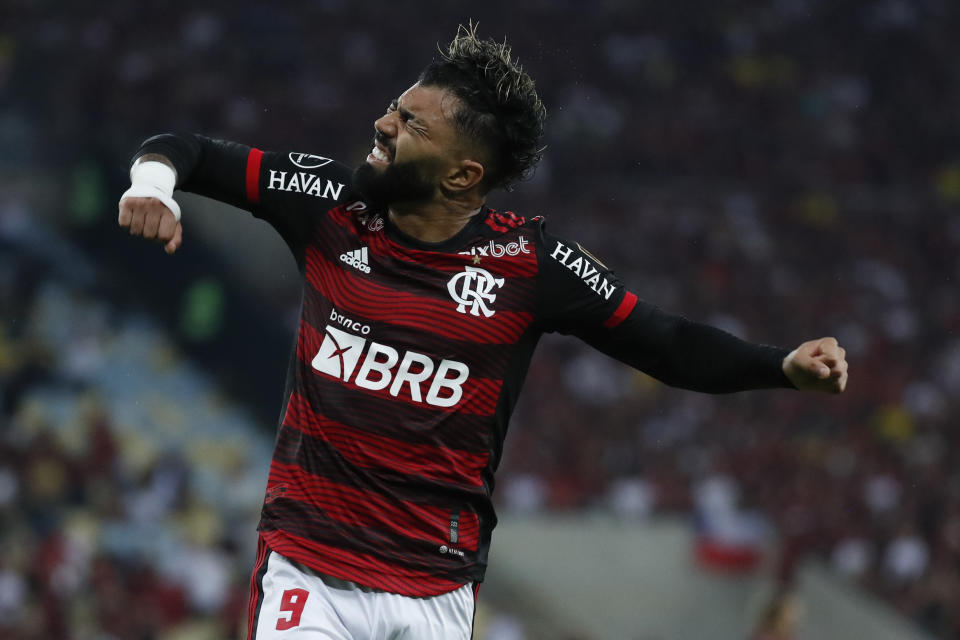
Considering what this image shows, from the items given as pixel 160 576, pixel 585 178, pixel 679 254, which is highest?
pixel 585 178

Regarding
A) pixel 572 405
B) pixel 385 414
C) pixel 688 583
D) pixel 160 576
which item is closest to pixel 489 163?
pixel 385 414

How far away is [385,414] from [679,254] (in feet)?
40.3

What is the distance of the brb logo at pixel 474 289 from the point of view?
3.00 meters

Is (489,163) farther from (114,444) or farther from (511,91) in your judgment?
(114,444)

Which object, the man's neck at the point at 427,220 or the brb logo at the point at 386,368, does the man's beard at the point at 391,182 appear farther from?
the brb logo at the point at 386,368

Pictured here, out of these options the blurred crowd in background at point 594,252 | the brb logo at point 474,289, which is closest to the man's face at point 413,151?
the brb logo at point 474,289

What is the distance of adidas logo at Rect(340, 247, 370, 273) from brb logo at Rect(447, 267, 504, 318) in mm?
222

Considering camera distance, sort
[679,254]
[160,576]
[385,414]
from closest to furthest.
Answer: [385,414] < [160,576] < [679,254]

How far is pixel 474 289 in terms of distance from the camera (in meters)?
3.02

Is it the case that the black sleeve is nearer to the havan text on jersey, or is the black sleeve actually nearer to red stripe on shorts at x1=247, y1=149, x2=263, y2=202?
the havan text on jersey

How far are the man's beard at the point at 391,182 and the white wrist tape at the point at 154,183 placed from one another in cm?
48

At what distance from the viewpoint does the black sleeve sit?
3.07 meters

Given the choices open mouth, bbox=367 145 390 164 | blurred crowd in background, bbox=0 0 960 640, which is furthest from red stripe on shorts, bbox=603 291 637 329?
blurred crowd in background, bbox=0 0 960 640

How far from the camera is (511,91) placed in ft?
10.2
